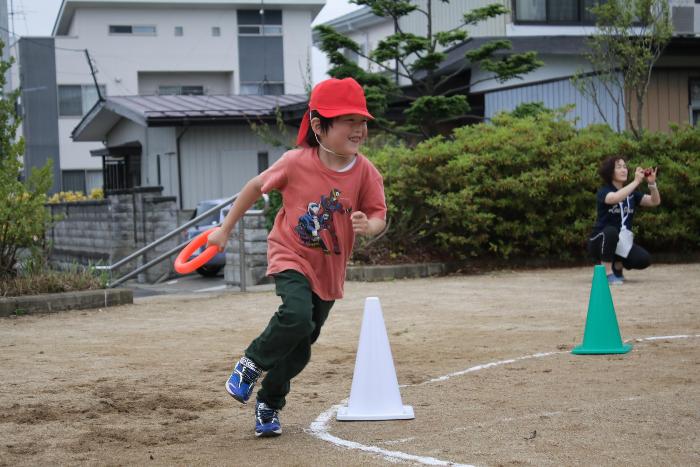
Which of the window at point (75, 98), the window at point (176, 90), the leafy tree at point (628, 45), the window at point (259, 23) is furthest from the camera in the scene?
the window at point (259, 23)

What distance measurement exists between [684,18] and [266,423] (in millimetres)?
21322

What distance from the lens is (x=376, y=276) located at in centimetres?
1460

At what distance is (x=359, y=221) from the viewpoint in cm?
516

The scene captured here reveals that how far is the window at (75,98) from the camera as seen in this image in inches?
1703

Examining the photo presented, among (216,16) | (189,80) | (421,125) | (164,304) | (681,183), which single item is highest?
(216,16)

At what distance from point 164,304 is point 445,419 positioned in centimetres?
783

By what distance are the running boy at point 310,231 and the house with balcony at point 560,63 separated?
37.3 feet

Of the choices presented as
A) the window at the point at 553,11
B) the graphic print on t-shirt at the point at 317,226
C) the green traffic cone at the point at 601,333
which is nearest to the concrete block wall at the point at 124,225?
the window at the point at 553,11

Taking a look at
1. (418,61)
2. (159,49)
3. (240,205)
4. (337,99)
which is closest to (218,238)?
(240,205)

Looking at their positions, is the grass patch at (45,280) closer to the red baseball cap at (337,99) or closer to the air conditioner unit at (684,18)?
the red baseball cap at (337,99)

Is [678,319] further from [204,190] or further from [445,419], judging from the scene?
[204,190]

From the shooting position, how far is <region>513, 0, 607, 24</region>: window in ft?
80.1

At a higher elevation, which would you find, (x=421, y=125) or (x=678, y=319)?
(x=421, y=125)

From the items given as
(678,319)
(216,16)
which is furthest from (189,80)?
(678,319)
